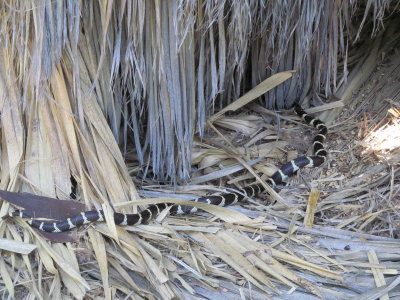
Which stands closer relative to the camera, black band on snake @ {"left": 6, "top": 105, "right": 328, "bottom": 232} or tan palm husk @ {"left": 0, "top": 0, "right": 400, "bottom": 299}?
tan palm husk @ {"left": 0, "top": 0, "right": 400, "bottom": 299}

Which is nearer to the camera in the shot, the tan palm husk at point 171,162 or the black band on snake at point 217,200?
the tan palm husk at point 171,162

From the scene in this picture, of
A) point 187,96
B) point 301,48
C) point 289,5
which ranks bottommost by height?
point 187,96

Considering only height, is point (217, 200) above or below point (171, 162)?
below

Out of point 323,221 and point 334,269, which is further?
point 323,221

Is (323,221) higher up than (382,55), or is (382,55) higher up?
(382,55)

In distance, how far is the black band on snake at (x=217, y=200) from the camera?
12.7ft

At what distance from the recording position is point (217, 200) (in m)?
4.38

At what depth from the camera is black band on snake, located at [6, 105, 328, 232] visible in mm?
3861

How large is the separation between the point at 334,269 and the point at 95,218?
1.57 m

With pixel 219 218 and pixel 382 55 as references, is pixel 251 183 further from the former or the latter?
pixel 382 55

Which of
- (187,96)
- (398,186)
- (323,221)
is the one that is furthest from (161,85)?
(398,186)

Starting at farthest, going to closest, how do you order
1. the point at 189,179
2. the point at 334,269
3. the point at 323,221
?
the point at 189,179, the point at 323,221, the point at 334,269

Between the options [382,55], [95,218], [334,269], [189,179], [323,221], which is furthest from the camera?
[382,55]

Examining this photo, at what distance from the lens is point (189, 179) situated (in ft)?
15.1
